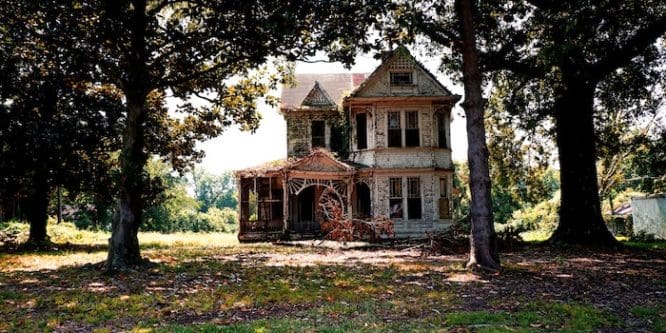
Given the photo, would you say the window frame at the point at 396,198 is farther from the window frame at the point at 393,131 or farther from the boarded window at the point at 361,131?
the boarded window at the point at 361,131

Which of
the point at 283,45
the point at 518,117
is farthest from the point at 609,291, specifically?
the point at 518,117

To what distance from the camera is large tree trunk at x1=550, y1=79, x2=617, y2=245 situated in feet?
58.8

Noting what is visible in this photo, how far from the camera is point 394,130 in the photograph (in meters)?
25.4

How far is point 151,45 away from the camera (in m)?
14.2

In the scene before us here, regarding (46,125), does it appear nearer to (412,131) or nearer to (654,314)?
(412,131)

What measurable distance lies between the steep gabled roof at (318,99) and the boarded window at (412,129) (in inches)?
166

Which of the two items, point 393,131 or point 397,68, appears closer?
point 393,131

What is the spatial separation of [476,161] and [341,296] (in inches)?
203

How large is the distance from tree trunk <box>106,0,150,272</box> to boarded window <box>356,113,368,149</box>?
1413cm

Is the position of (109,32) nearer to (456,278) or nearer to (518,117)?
(456,278)

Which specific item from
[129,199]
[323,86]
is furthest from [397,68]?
[129,199]

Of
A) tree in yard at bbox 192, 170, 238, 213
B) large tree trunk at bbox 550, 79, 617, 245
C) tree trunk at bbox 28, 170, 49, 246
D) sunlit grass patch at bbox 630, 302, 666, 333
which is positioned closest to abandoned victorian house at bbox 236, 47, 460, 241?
large tree trunk at bbox 550, 79, 617, 245

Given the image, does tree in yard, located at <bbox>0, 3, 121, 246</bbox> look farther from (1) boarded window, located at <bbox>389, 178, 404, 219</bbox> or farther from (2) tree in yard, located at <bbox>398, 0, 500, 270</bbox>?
(1) boarded window, located at <bbox>389, 178, 404, 219</bbox>

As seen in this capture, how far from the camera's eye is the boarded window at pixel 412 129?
2534cm
